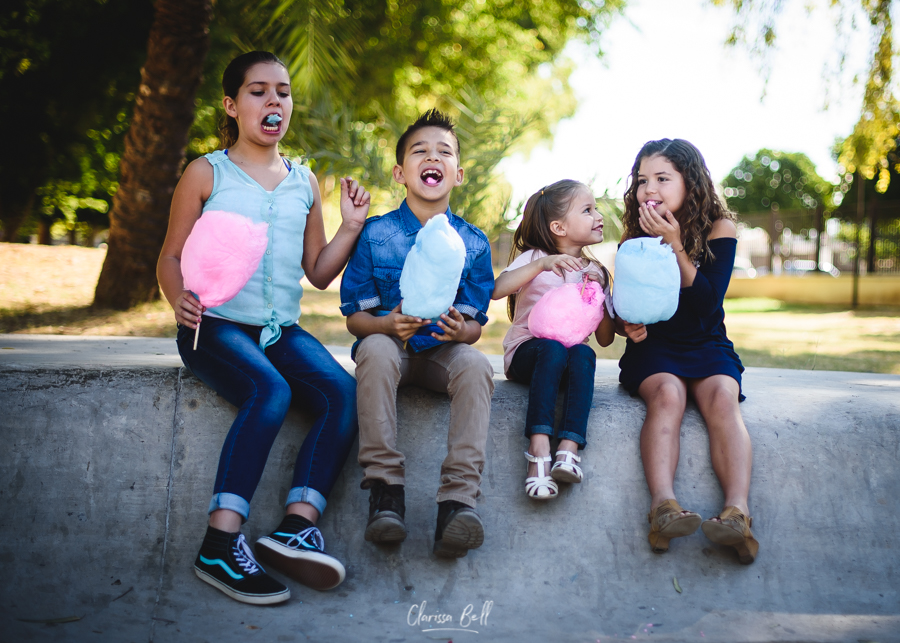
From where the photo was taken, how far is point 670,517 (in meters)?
2.23

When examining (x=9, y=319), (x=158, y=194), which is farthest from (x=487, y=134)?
(x=9, y=319)

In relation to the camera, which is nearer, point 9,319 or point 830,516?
point 830,516

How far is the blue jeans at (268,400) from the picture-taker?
2.18 meters

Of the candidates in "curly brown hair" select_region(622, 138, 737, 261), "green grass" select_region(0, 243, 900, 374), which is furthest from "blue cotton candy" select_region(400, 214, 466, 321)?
"green grass" select_region(0, 243, 900, 374)

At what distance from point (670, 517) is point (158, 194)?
5.44 metres

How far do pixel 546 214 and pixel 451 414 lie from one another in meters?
1.12

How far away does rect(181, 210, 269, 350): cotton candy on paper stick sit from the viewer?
7.43 ft

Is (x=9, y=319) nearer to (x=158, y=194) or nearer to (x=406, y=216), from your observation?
(x=158, y=194)


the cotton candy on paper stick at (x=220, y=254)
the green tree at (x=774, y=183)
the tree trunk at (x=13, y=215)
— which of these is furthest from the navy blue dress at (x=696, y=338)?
the green tree at (x=774, y=183)

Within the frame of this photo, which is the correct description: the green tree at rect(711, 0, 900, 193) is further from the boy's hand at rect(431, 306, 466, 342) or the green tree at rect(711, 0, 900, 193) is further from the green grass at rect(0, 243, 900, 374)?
the boy's hand at rect(431, 306, 466, 342)

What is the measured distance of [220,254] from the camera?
2.27 m

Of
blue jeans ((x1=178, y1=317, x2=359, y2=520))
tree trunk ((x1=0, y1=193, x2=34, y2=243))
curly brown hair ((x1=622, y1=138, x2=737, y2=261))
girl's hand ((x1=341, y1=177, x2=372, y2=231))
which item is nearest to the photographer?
blue jeans ((x1=178, y1=317, x2=359, y2=520))

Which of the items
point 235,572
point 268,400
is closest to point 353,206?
point 268,400

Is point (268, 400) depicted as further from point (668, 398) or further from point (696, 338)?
point (696, 338)
